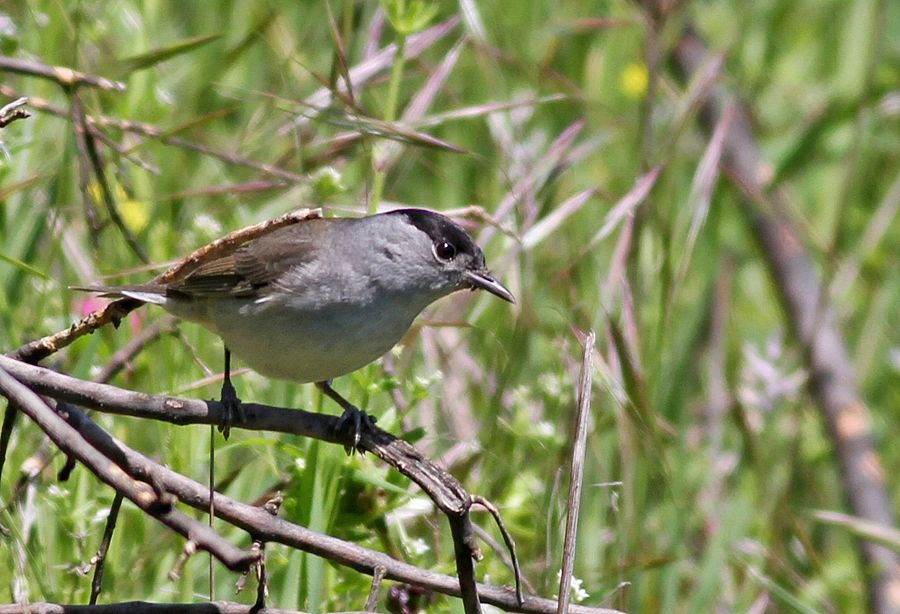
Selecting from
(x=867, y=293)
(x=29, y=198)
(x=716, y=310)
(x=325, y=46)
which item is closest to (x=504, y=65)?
(x=325, y=46)

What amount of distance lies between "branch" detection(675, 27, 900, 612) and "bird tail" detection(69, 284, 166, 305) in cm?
184

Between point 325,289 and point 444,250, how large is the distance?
1.07 ft

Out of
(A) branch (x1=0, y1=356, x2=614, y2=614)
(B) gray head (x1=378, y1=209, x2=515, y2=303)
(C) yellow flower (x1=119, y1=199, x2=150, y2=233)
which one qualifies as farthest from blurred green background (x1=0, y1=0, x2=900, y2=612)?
(A) branch (x1=0, y1=356, x2=614, y2=614)

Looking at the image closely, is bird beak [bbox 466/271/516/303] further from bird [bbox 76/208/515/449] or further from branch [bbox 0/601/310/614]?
branch [bbox 0/601/310/614]

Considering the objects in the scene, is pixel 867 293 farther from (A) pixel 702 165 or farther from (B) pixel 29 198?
(B) pixel 29 198

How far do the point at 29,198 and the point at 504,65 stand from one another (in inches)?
79.1

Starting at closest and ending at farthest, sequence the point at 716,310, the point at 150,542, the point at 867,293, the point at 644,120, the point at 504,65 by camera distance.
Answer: the point at 150,542
the point at 644,120
the point at 716,310
the point at 504,65
the point at 867,293

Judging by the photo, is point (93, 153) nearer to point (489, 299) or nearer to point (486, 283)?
point (486, 283)

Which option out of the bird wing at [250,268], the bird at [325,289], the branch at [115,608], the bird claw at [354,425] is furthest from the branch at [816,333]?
the branch at [115,608]

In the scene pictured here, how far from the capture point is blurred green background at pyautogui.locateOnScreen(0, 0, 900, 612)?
2.71 m

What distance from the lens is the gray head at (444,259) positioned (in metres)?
2.98

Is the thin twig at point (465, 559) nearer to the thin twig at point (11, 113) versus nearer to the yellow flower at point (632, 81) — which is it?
the thin twig at point (11, 113)

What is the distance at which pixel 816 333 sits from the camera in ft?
13.0

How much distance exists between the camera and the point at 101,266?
10.2ft
